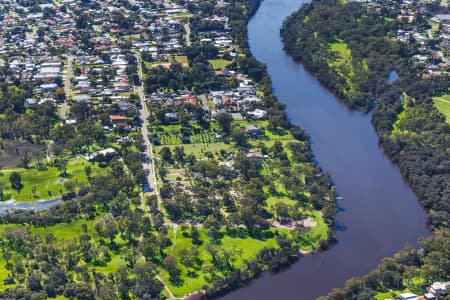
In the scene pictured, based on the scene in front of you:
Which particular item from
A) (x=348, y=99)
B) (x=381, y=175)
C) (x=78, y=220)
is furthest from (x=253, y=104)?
(x=78, y=220)

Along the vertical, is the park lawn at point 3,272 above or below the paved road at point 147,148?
below

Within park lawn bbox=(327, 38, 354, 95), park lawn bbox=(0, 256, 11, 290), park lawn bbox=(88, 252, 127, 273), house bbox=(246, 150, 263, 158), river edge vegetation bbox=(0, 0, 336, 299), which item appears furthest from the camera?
park lawn bbox=(327, 38, 354, 95)

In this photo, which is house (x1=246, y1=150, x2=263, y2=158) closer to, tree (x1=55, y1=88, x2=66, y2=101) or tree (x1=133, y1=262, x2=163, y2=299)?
tree (x1=133, y1=262, x2=163, y2=299)

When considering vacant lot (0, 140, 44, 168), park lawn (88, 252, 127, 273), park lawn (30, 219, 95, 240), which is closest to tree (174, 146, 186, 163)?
park lawn (30, 219, 95, 240)

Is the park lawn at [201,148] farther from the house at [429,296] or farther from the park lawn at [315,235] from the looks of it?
the house at [429,296]

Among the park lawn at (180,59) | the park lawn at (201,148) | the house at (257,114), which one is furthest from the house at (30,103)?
the house at (257,114)

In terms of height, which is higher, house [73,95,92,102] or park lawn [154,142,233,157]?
park lawn [154,142,233,157]
